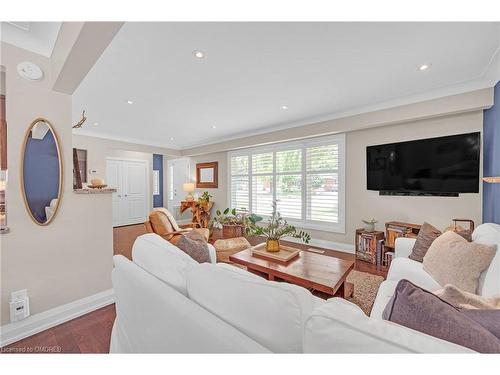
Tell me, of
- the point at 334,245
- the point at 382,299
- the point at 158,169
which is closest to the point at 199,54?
the point at 382,299

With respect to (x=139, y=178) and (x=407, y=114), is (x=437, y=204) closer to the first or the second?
(x=407, y=114)

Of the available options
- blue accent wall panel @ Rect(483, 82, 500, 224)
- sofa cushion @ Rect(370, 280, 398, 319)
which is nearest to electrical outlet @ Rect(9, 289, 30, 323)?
sofa cushion @ Rect(370, 280, 398, 319)

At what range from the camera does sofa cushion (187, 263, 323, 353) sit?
0.65 meters

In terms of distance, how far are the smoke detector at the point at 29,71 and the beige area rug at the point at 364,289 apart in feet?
11.2

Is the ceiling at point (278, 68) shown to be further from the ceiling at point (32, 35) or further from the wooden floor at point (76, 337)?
the wooden floor at point (76, 337)

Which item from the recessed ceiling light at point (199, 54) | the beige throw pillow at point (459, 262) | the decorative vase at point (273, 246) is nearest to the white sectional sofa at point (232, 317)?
the beige throw pillow at point (459, 262)

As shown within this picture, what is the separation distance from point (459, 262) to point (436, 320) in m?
1.20

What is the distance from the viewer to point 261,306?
701 mm

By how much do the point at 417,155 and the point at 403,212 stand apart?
33.9 inches

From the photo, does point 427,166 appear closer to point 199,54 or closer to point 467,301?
point 467,301

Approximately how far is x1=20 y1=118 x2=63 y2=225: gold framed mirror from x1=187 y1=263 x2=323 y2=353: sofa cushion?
5.81 feet

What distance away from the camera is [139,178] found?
6.36 m

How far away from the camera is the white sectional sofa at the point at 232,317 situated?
0.55 metres

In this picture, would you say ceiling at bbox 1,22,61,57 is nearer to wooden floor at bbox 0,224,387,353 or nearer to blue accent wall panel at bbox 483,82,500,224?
wooden floor at bbox 0,224,387,353
